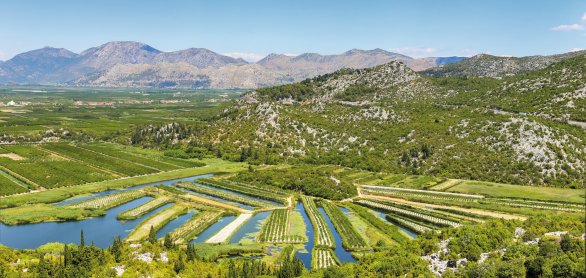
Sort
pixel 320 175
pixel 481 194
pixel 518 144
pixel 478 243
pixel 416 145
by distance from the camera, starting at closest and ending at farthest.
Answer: pixel 478 243 < pixel 481 194 < pixel 518 144 < pixel 320 175 < pixel 416 145

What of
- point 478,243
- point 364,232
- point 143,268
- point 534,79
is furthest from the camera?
point 534,79

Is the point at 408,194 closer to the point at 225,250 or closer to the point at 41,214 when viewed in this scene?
the point at 225,250

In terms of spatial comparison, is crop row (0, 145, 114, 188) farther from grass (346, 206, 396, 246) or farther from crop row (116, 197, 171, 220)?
grass (346, 206, 396, 246)

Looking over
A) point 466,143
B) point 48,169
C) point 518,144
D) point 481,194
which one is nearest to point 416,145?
point 466,143

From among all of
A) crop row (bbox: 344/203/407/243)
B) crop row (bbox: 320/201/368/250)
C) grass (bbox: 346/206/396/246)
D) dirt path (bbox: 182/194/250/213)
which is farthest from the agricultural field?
grass (bbox: 346/206/396/246)

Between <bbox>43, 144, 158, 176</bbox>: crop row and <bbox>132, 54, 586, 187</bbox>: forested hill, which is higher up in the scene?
<bbox>132, 54, 586, 187</bbox>: forested hill

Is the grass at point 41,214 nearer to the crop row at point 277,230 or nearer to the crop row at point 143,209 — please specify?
the crop row at point 143,209

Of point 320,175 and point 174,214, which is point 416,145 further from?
point 174,214

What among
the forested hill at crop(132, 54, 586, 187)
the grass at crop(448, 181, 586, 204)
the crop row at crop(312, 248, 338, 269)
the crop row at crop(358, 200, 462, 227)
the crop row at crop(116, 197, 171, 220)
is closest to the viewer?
the grass at crop(448, 181, 586, 204)
